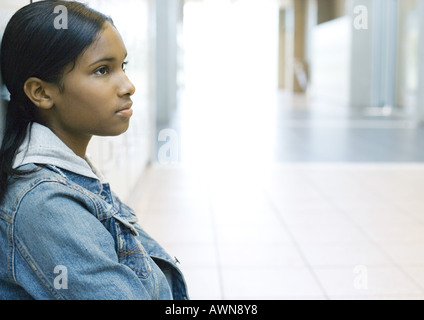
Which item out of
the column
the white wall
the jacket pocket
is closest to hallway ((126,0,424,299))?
the column

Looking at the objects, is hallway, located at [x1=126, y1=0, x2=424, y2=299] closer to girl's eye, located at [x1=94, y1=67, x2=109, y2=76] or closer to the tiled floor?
the tiled floor

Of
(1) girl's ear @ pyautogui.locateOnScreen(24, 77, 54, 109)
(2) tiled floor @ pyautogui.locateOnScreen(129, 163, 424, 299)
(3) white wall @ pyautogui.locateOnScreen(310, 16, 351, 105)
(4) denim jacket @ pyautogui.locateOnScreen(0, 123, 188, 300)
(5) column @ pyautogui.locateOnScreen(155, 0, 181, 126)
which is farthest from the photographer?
(3) white wall @ pyautogui.locateOnScreen(310, 16, 351, 105)

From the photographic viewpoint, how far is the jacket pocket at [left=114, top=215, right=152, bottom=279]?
42.5 inches

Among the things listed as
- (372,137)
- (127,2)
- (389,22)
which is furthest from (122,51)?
(389,22)

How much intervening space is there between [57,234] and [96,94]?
0.26 meters

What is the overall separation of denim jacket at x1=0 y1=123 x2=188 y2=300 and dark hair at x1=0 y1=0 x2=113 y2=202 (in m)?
0.03

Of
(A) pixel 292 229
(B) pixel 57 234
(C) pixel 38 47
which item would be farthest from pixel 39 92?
(A) pixel 292 229

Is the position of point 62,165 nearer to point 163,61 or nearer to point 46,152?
point 46,152

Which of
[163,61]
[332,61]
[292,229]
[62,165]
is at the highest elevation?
[332,61]

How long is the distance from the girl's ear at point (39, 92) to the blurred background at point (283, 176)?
0.45 ft

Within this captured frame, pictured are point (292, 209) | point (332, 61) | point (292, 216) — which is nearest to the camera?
point (292, 216)

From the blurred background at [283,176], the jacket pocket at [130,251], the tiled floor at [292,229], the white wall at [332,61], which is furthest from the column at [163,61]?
the jacket pocket at [130,251]

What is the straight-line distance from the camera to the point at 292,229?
12.3 feet

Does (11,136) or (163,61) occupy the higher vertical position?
(163,61)
